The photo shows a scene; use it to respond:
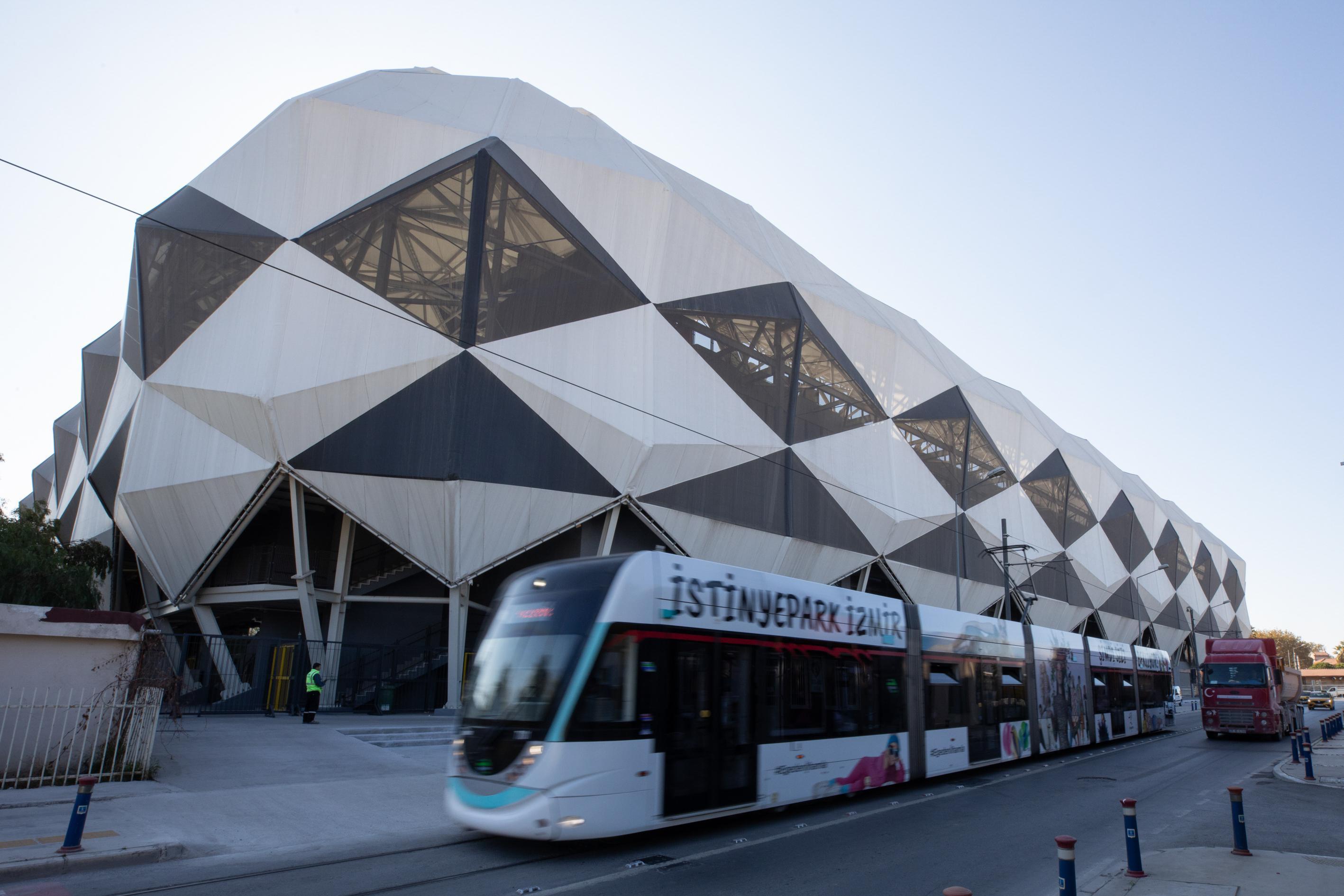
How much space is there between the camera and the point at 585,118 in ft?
96.4

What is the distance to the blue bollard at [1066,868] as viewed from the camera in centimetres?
568

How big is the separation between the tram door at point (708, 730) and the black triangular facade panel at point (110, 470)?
28.6 metres

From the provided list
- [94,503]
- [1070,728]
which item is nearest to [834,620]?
[1070,728]

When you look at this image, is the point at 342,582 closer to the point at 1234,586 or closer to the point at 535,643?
the point at 535,643

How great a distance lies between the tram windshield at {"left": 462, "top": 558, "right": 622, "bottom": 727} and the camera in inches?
335

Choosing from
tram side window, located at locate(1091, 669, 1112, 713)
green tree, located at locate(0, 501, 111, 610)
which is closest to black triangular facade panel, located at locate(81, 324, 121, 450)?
green tree, located at locate(0, 501, 111, 610)

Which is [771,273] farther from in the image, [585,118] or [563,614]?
[563,614]

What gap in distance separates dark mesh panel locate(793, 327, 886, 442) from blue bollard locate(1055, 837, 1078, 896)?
86.3 ft

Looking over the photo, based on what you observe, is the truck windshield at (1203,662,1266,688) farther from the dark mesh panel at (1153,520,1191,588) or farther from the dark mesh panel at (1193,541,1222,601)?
the dark mesh panel at (1193,541,1222,601)

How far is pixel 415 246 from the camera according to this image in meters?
24.9

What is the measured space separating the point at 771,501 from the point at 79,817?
24.6m

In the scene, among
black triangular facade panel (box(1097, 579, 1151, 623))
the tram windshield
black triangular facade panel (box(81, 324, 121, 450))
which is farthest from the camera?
black triangular facade panel (box(1097, 579, 1151, 623))

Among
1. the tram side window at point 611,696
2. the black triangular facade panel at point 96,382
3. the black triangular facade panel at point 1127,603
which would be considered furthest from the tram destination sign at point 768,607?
the black triangular facade panel at point 1127,603

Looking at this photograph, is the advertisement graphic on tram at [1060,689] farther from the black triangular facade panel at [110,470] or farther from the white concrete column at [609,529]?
the black triangular facade panel at [110,470]
